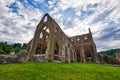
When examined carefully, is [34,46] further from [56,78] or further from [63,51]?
[56,78]

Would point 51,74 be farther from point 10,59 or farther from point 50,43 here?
point 10,59

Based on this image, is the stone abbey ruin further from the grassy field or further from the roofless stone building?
→ the grassy field

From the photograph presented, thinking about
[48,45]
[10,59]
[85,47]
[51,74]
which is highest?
[85,47]

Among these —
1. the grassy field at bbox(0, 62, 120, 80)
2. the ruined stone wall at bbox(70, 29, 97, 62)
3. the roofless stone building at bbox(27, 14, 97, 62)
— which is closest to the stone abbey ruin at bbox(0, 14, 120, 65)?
the roofless stone building at bbox(27, 14, 97, 62)

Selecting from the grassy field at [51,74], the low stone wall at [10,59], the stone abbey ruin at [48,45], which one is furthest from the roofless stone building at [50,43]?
the grassy field at [51,74]

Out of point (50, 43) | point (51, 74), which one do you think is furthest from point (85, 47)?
point (51, 74)

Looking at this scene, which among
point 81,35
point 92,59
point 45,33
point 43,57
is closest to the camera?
point 43,57

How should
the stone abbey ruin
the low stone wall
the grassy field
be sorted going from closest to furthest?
the grassy field, the low stone wall, the stone abbey ruin

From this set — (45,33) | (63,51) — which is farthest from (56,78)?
(45,33)

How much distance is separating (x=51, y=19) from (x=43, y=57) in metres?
8.40

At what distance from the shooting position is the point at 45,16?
3198cm

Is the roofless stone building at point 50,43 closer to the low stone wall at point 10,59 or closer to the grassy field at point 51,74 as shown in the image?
the low stone wall at point 10,59

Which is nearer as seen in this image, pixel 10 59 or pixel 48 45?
pixel 48 45

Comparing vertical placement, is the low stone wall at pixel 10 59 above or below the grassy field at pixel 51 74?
above
